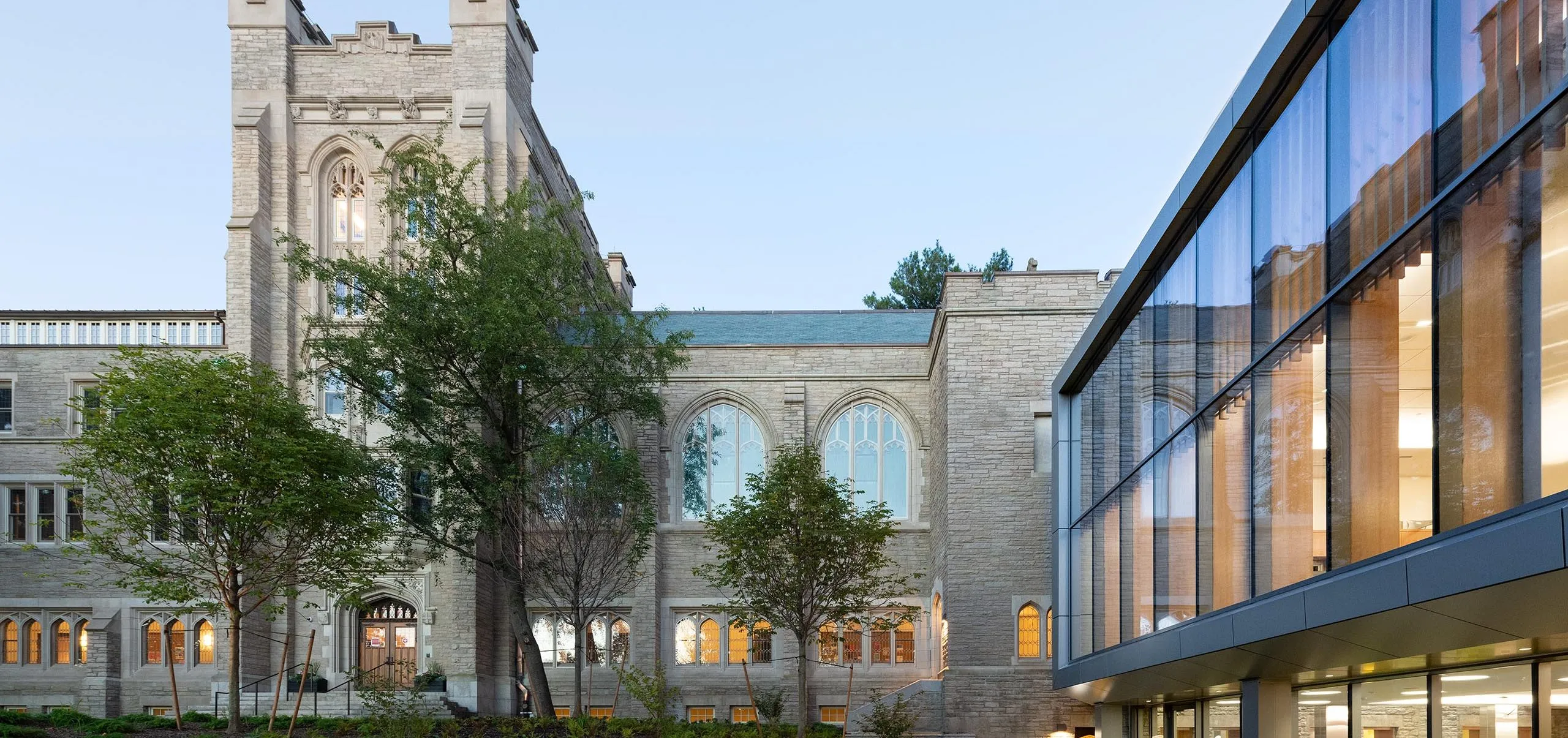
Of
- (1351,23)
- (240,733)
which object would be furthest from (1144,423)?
(240,733)

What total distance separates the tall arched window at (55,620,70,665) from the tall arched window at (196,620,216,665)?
3.14 meters

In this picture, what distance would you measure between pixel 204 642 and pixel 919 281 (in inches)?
1327

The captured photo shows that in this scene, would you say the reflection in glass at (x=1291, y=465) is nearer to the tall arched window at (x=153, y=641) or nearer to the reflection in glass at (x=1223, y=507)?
the reflection in glass at (x=1223, y=507)

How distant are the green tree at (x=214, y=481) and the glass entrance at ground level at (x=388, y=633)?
1025 cm

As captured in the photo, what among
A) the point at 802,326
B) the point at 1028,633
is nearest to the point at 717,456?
the point at 802,326

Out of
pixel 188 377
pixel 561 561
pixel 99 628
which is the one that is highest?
pixel 188 377

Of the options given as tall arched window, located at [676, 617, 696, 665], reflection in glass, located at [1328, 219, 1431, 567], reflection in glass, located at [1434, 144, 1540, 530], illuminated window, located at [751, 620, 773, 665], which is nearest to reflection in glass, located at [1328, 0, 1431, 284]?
reflection in glass, located at [1328, 219, 1431, 567]

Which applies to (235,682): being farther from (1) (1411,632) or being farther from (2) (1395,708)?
(1) (1411,632)

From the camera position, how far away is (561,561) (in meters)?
25.1

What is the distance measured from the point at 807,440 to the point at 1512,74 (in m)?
24.5

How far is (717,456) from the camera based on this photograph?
31.3 metres

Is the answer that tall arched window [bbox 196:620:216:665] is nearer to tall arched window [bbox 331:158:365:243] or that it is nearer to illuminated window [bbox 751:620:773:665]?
tall arched window [bbox 331:158:365:243]

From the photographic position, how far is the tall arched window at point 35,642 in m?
31.0

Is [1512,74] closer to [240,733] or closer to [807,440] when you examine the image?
[240,733]
